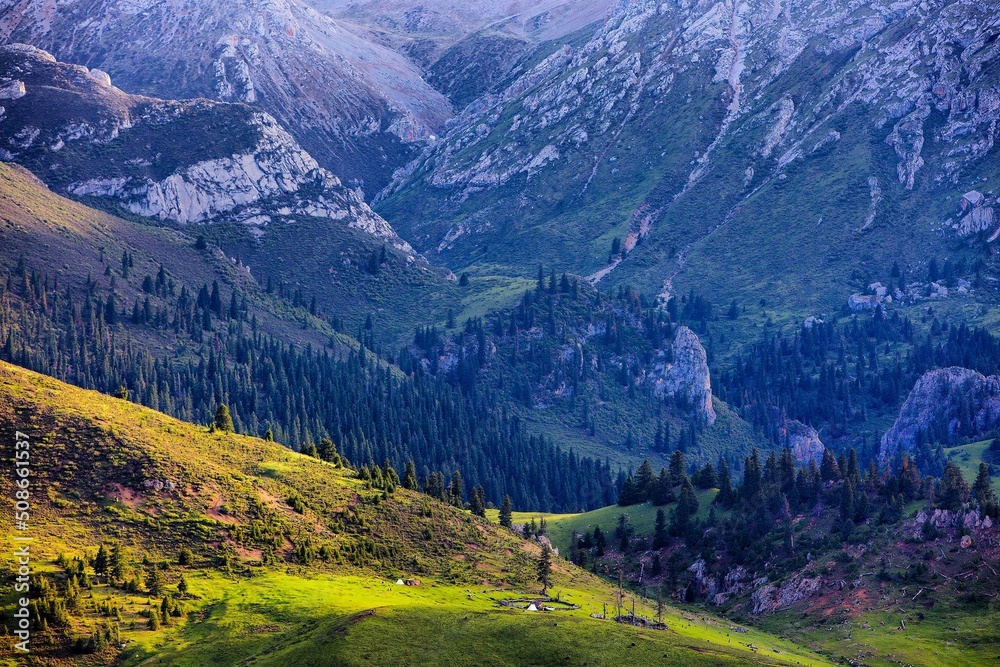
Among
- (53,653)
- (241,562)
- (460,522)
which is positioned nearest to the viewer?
(53,653)

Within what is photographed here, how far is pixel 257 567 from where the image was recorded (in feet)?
522

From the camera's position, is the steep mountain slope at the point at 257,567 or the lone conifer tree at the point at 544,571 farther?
the lone conifer tree at the point at 544,571

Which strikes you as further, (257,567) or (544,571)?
(544,571)

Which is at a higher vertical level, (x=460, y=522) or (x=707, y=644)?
(x=460, y=522)

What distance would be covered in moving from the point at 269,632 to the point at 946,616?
292 feet

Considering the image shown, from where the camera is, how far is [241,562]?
521 feet

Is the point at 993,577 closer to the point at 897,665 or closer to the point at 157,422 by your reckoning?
the point at 897,665

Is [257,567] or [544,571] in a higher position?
[544,571]

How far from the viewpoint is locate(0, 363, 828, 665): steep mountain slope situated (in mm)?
137375

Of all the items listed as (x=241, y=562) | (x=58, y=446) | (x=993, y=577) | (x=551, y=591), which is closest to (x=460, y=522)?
(x=551, y=591)

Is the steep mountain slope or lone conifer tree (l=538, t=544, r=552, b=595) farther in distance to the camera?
lone conifer tree (l=538, t=544, r=552, b=595)

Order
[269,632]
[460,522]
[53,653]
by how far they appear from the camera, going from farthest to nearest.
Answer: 1. [460,522]
2. [269,632]
3. [53,653]

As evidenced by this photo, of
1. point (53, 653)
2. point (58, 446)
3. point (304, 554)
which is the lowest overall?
point (53, 653)

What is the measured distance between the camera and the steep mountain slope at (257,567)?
137 meters
